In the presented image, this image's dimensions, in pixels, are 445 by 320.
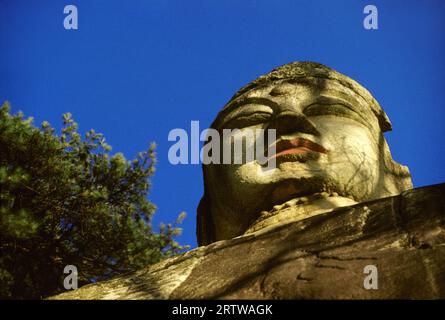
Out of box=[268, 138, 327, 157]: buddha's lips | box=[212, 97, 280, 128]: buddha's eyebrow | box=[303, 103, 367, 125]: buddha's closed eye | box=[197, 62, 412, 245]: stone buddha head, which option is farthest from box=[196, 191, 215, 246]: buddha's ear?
box=[303, 103, 367, 125]: buddha's closed eye

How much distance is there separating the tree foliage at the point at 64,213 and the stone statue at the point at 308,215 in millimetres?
2054

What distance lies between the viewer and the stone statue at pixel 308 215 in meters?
2.37

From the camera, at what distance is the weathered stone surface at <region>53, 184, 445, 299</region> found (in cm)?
224

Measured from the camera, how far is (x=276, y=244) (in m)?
2.91

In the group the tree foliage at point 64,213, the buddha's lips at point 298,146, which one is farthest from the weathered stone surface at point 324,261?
the tree foliage at point 64,213

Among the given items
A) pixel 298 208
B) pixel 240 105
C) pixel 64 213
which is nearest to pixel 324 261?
pixel 298 208

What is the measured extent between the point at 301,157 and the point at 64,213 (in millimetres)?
3421

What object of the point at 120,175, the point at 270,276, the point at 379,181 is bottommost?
the point at 270,276

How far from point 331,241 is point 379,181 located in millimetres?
1753

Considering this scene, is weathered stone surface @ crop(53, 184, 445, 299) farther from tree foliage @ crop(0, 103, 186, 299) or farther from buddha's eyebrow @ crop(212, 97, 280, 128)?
tree foliage @ crop(0, 103, 186, 299)

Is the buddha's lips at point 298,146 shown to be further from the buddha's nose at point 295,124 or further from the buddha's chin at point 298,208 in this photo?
the buddha's chin at point 298,208

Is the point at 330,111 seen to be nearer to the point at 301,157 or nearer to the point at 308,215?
the point at 301,157
